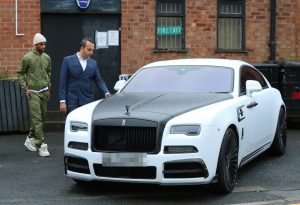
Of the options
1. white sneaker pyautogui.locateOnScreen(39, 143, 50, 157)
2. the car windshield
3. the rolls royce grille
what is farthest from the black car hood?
white sneaker pyautogui.locateOnScreen(39, 143, 50, 157)

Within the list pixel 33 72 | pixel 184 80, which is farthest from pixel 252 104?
pixel 33 72

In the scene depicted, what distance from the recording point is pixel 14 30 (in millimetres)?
13008

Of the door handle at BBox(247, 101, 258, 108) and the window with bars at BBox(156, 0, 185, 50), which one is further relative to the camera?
the window with bars at BBox(156, 0, 185, 50)

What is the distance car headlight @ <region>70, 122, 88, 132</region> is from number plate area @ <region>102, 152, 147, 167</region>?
0.41 m

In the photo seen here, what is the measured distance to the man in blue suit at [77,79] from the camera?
26.0 feet

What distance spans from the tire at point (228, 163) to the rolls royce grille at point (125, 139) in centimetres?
78

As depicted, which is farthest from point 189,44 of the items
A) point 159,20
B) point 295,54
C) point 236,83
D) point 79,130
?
point 79,130

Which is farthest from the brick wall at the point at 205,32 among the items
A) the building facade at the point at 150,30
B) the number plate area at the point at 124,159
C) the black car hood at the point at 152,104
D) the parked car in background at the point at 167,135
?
the number plate area at the point at 124,159

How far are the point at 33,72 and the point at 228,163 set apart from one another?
3667 mm

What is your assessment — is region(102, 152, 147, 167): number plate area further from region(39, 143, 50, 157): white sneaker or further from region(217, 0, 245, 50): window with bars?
region(217, 0, 245, 50): window with bars

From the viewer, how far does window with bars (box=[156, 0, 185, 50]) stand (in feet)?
44.7

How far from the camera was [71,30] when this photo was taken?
43.3ft

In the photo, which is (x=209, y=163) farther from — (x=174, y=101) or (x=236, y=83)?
(x=236, y=83)

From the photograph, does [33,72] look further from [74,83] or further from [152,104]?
[152,104]
